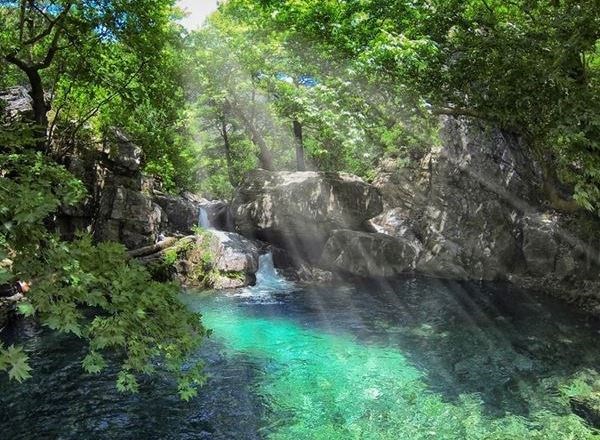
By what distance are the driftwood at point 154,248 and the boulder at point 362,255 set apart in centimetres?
1013

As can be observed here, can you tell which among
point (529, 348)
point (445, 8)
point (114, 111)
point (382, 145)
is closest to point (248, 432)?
point (529, 348)

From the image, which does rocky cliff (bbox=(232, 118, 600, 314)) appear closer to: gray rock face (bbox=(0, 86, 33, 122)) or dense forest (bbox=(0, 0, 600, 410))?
dense forest (bbox=(0, 0, 600, 410))

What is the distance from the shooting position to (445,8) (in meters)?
16.3

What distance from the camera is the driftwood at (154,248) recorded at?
26.5 m

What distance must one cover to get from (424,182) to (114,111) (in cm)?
2301

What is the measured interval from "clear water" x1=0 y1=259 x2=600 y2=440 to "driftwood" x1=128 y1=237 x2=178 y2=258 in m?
5.32

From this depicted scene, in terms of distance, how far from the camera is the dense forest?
580cm

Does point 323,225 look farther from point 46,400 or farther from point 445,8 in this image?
point 46,400

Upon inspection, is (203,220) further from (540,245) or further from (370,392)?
(370,392)

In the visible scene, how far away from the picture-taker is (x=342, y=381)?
47.6 ft

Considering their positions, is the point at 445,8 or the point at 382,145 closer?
the point at 445,8

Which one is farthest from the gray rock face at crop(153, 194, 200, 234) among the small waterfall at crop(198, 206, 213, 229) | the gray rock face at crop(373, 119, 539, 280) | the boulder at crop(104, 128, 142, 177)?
the gray rock face at crop(373, 119, 539, 280)

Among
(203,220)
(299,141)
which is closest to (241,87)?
(299,141)

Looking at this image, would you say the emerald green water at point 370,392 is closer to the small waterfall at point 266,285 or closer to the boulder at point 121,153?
the small waterfall at point 266,285
